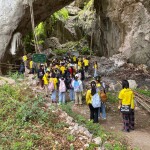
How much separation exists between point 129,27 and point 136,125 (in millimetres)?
13050

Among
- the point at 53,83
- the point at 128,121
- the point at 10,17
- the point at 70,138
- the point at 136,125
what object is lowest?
the point at 136,125

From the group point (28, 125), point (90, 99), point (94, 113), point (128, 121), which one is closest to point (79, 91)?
point (94, 113)

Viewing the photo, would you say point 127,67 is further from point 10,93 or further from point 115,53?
point 10,93

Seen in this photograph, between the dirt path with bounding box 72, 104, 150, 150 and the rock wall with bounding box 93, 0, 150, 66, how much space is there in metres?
9.41

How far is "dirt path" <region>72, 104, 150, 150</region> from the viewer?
9.59 metres

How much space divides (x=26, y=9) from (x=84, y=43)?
14.6 m

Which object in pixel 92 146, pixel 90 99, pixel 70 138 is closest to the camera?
pixel 92 146

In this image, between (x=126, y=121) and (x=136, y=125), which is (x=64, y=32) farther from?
(x=126, y=121)

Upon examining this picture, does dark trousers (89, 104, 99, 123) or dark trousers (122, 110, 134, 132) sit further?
dark trousers (89, 104, 99, 123)

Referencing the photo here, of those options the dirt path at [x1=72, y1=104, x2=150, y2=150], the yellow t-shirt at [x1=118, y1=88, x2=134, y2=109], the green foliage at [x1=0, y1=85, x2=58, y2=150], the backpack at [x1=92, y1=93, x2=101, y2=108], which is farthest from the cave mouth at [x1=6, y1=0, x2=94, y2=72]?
the yellow t-shirt at [x1=118, y1=88, x2=134, y2=109]

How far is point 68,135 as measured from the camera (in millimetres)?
9273

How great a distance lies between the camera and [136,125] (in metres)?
11.8

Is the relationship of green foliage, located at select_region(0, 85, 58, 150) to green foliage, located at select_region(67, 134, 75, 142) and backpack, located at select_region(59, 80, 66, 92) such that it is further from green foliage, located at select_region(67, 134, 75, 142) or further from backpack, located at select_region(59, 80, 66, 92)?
backpack, located at select_region(59, 80, 66, 92)

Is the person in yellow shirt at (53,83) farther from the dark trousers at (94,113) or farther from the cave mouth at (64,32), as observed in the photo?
the cave mouth at (64,32)
